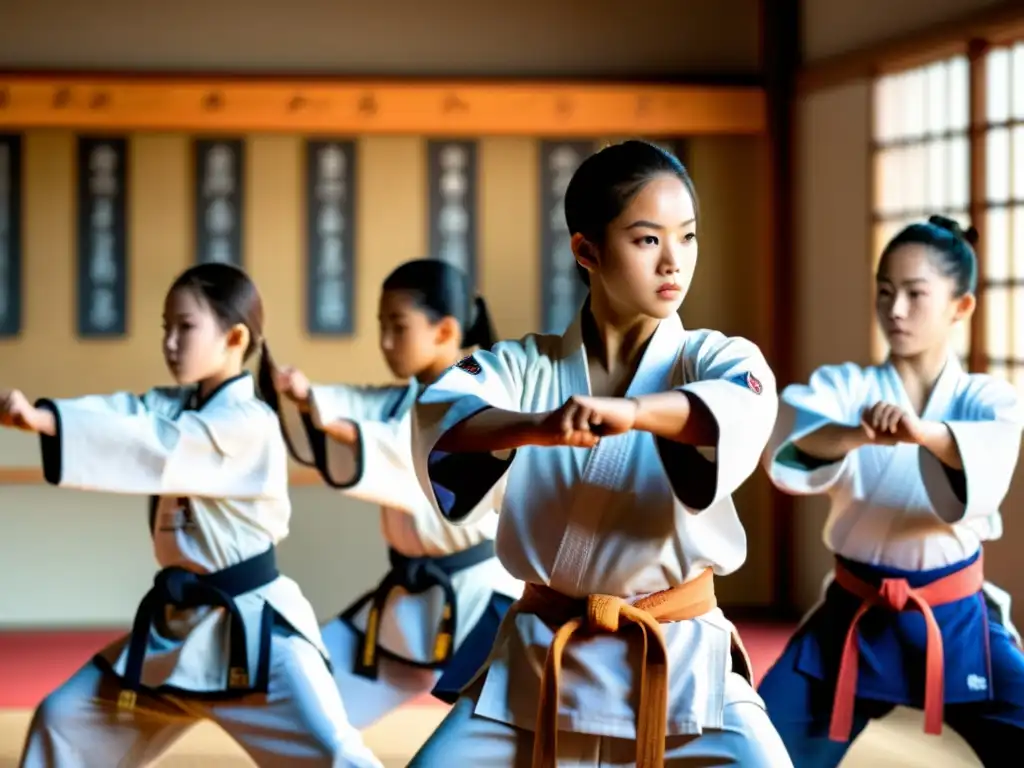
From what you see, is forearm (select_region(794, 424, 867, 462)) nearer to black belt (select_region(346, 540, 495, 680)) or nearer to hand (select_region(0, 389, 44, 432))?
black belt (select_region(346, 540, 495, 680))

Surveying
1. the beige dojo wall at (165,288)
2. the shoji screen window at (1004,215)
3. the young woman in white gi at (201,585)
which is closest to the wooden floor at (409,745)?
the young woman in white gi at (201,585)

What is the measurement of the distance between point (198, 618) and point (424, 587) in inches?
27.2

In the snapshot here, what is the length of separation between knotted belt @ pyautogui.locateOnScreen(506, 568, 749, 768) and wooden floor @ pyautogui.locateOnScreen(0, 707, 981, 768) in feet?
6.99

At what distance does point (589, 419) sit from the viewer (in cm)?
195

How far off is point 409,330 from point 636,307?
171 cm

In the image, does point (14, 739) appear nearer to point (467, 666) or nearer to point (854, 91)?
point (467, 666)

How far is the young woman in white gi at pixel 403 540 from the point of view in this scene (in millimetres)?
3719

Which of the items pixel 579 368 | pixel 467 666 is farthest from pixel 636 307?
pixel 467 666

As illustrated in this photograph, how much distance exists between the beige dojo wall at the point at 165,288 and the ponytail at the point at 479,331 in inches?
110

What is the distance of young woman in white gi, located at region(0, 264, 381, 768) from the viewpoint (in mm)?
3111

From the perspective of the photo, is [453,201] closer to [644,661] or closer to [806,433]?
[806,433]

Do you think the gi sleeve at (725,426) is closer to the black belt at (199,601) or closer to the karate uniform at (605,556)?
the karate uniform at (605,556)

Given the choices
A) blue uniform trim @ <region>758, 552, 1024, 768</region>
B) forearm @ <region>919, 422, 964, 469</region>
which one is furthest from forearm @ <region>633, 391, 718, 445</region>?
blue uniform trim @ <region>758, 552, 1024, 768</region>

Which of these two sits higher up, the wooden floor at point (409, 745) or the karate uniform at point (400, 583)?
the karate uniform at point (400, 583)
